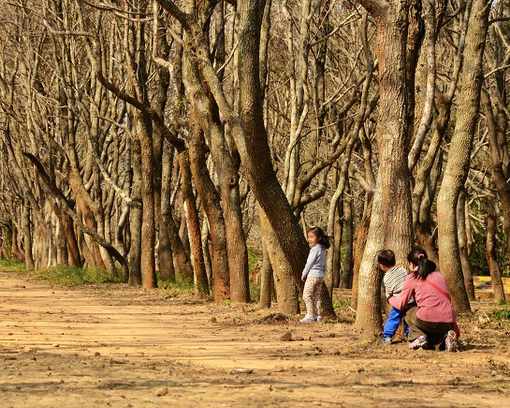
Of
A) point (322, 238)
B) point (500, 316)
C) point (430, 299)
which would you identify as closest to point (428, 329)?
point (430, 299)

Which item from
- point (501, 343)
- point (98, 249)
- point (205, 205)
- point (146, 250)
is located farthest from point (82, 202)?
point (501, 343)

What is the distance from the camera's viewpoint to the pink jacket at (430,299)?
957 cm

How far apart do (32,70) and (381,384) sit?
22.4 m

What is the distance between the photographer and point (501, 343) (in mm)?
10648

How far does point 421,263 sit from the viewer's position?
385 inches

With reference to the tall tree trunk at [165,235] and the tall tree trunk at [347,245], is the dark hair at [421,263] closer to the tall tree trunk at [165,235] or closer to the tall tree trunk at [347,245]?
the tall tree trunk at [165,235]

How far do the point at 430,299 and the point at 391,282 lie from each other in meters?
0.78

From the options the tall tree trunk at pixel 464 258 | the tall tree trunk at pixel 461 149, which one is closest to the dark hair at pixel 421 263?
the tall tree trunk at pixel 461 149

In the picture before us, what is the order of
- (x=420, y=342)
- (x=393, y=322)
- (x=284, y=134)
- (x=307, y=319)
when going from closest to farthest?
(x=420, y=342)
(x=393, y=322)
(x=307, y=319)
(x=284, y=134)

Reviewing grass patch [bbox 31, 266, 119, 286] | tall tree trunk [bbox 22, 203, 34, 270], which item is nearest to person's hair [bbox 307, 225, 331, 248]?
grass patch [bbox 31, 266, 119, 286]

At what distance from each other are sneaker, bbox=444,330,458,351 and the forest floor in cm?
13

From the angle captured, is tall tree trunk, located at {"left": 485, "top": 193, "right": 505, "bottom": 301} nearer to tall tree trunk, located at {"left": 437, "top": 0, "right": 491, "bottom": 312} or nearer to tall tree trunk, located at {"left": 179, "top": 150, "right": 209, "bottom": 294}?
tall tree trunk, located at {"left": 437, "top": 0, "right": 491, "bottom": 312}

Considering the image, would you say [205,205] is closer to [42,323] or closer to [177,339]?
[42,323]

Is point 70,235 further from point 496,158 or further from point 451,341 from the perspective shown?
point 451,341
